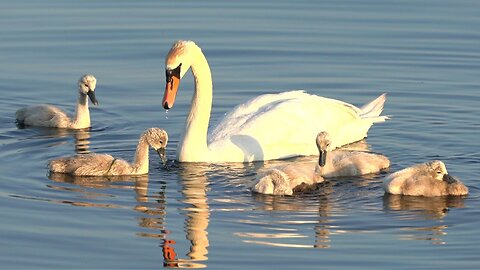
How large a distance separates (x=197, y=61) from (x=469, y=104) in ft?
Answer: 13.3

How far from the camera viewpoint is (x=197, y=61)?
1606 centimetres

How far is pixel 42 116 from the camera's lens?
17609 mm

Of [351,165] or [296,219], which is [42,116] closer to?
[351,165]

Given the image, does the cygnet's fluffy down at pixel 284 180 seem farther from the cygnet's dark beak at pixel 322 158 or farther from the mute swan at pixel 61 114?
the mute swan at pixel 61 114

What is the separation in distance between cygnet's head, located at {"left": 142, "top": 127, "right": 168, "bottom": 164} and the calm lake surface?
0.25 m

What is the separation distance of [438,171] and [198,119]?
3.26 m

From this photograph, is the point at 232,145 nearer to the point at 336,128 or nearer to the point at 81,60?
the point at 336,128

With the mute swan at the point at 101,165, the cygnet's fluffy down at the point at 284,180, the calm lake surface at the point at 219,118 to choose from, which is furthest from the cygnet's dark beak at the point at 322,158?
the mute swan at the point at 101,165

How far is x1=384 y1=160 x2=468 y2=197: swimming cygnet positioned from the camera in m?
14.0

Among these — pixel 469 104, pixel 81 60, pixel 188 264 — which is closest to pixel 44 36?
pixel 81 60

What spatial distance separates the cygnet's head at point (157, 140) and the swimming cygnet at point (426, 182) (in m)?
2.64

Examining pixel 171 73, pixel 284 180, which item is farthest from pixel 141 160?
pixel 284 180

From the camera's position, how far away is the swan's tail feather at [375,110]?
682 inches

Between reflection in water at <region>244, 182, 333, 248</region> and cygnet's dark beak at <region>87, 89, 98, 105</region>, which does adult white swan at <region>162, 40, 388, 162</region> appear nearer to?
reflection in water at <region>244, 182, 333, 248</region>
